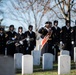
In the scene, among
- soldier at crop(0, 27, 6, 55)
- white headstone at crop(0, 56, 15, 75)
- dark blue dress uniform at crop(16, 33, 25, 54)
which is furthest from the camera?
dark blue dress uniform at crop(16, 33, 25, 54)

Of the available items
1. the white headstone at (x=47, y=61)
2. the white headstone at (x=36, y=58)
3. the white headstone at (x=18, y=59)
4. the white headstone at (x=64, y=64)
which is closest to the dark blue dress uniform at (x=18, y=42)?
the white headstone at (x=36, y=58)

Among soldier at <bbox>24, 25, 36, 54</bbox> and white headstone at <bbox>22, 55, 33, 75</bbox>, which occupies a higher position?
soldier at <bbox>24, 25, 36, 54</bbox>

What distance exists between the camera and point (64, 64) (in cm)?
1121

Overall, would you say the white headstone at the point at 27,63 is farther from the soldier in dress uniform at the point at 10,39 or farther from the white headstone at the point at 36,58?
the soldier in dress uniform at the point at 10,39

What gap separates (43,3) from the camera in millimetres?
23875

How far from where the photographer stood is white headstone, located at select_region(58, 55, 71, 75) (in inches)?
440

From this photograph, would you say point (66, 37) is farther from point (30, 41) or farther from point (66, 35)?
point (30, 41)

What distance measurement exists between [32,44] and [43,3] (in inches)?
351

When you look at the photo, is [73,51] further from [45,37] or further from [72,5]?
[72,5]

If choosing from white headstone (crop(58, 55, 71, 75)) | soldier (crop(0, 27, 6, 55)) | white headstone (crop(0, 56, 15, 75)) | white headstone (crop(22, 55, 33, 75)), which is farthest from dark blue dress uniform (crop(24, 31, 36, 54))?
white headstone (crop(0, 56, 15, 75))

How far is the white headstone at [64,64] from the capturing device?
11.2 m

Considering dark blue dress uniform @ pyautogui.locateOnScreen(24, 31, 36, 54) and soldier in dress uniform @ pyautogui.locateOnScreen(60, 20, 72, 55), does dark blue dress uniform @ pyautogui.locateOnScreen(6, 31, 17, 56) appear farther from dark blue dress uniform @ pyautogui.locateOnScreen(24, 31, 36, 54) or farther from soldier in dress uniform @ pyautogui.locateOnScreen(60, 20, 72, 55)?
soldier in dress uniform @ pyautogui.locateOnScreen(60, 20, 72, 55)

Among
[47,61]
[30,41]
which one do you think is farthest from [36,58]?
[30,41]

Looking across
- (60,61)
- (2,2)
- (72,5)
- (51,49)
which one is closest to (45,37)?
(51,49)
